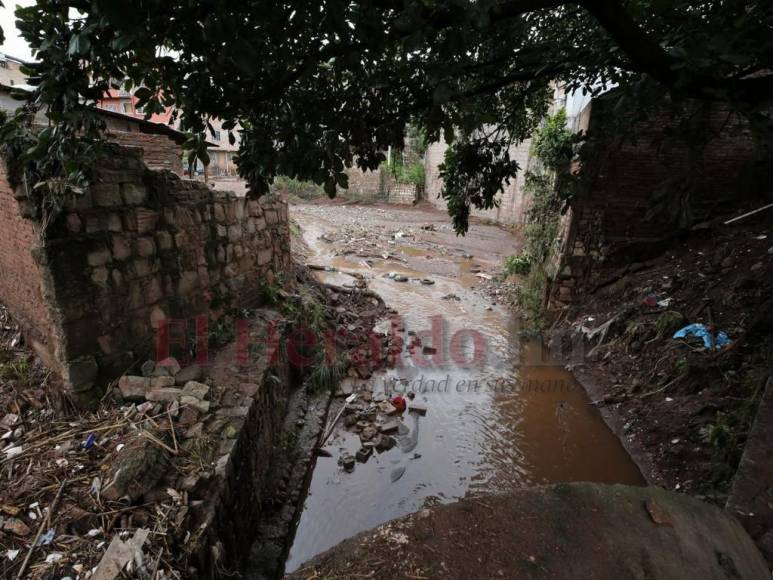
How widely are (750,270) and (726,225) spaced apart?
134cm

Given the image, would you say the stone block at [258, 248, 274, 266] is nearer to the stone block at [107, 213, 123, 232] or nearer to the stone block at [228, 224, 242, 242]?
the stone block at [228, 224, 242, 242]

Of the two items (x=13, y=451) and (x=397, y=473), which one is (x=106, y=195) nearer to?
(x=13, y=451)

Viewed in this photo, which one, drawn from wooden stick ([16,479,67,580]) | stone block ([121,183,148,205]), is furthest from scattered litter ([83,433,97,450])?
stone block ([121,183,148,205])

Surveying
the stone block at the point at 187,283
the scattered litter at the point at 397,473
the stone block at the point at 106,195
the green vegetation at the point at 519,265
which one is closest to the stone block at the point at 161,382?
the stone block at the point at 187,283

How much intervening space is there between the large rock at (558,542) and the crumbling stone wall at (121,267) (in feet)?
7.56

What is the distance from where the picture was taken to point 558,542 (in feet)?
6.82

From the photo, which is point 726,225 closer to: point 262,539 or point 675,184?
point 675,184

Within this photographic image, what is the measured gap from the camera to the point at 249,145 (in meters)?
2.46

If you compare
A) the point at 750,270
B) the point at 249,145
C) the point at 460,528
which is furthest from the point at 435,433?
the point at 750,270

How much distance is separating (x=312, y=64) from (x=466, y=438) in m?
4.06

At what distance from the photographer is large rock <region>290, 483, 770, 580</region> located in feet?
6.37

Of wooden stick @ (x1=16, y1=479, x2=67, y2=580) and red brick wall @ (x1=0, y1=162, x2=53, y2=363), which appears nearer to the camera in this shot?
wooden stick @ (x1=16, y1=479, x2=67, y2=580)

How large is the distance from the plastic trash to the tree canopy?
10.3 feet

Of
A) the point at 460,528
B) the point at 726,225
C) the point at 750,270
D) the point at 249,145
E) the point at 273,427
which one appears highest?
the point at 249,145
